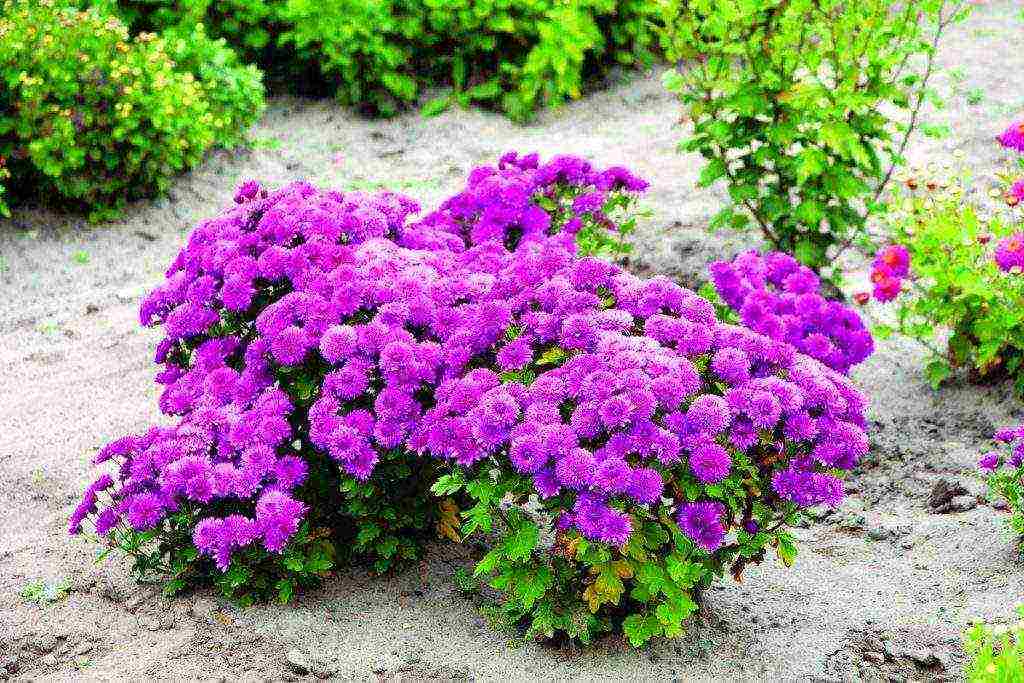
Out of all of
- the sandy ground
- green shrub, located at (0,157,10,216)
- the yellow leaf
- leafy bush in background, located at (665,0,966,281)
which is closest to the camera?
the sandy ground

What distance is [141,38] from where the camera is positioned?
21.0 feet

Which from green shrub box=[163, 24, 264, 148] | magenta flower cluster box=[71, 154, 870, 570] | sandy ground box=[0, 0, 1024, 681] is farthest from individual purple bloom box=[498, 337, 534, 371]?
green shrub box=[163, 24, 264, 148]

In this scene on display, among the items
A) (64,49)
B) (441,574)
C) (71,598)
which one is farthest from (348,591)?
(64,49)

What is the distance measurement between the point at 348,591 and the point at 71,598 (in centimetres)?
86

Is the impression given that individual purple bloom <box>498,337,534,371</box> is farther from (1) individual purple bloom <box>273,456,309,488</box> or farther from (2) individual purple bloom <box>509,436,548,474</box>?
(1) individual purple bloom <box>273,456,309,488</box>

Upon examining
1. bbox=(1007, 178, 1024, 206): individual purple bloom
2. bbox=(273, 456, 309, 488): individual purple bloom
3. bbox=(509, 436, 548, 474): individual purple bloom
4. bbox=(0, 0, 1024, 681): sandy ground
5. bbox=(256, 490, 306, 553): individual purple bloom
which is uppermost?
bbox=(1007, 178, 1024, 206): individual purple bloom

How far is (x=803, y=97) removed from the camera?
482cm

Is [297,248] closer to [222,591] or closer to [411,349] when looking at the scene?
[411,349]

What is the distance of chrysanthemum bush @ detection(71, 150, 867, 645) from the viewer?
299cm

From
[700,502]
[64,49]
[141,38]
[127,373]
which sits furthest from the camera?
[141,38]

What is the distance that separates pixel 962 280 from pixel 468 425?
7.04 feet

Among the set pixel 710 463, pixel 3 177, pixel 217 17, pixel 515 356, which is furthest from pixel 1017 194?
pixel 217 17

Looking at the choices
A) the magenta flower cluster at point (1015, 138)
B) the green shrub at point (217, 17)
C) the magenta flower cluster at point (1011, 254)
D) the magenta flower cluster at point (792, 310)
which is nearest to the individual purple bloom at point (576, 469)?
the magenta flower cluster at point (792, 310)

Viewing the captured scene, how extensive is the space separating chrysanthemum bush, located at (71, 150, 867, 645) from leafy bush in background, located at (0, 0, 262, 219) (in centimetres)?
254
